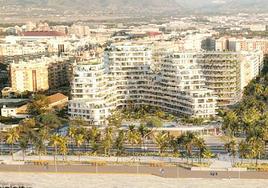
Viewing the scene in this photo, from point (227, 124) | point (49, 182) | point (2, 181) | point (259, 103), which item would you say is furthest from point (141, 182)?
point (259, 103)

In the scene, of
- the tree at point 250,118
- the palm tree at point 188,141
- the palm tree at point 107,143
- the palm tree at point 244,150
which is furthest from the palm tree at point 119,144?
the tree at point 250,118

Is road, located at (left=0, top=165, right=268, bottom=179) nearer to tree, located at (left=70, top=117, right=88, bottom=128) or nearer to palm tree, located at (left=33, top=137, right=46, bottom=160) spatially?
palm tree, located at (left=33, top=137, right=46, bottom=160)

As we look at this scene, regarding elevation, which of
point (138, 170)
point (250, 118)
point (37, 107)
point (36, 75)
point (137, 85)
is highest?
point (36, 75)

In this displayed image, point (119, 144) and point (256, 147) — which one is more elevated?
point (256, 147)

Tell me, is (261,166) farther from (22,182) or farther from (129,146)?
(22,182)

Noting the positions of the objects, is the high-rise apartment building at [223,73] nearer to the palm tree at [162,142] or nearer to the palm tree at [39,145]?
the palm tree at [162,142]

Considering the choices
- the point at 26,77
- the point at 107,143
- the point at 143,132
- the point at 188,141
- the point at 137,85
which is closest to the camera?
the point at 188,141

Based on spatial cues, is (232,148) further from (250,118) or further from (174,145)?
(250,118)

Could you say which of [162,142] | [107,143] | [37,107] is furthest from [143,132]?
[37,107]

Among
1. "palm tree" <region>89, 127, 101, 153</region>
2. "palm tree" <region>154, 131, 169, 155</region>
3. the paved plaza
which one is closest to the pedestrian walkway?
the paved plaza
